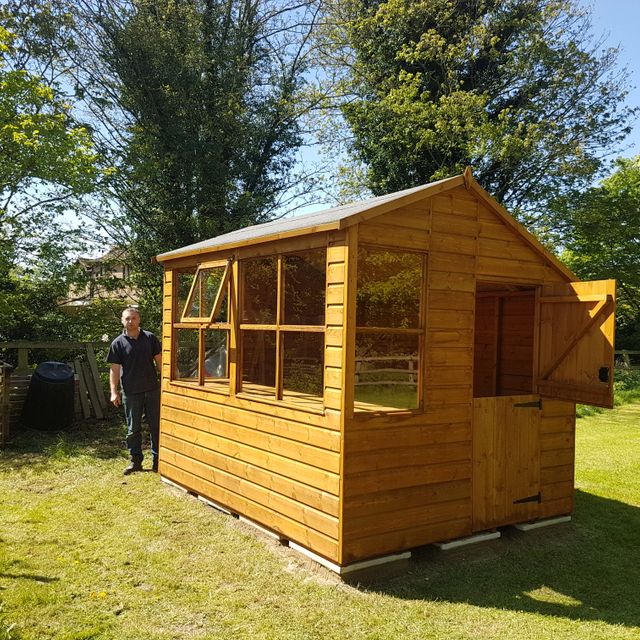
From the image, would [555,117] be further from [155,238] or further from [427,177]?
[155,238]

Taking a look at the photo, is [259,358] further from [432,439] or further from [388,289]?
[432,439]

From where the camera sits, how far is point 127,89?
15734 mm

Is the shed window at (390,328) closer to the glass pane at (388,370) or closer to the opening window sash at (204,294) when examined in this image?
the glass pane at (388,370)

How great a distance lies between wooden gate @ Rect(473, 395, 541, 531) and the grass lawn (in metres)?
0.28

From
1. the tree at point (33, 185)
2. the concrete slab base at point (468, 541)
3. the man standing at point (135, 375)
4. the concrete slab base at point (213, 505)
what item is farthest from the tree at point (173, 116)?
the concrete slab base at point (468, 541)

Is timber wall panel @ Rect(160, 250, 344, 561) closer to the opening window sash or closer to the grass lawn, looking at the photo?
the grass lawn

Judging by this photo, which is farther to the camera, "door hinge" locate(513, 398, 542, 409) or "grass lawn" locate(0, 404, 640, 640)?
"door hinge" locate(513, 398, 542, 409)

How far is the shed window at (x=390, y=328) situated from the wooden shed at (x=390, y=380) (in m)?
0.01

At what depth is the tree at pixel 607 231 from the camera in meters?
19.1

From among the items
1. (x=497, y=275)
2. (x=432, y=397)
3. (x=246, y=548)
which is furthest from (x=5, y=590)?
(x=497, y=275)

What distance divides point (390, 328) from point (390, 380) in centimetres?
48

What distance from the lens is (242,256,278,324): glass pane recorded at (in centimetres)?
541

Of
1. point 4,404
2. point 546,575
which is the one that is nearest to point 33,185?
point 4,404

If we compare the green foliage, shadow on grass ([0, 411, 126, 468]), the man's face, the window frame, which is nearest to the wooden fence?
shadow on grass ([0, 411, 126, 468])
